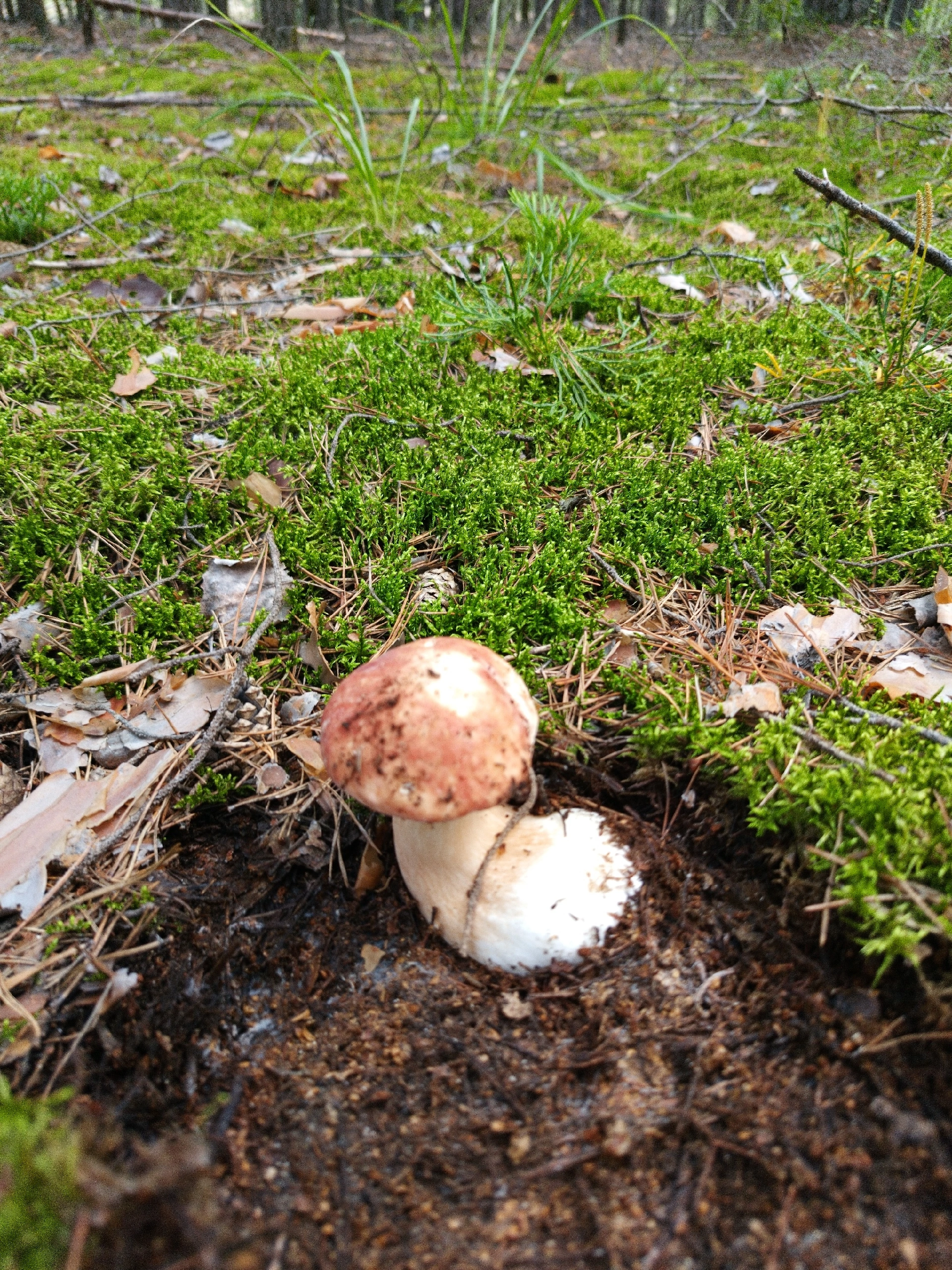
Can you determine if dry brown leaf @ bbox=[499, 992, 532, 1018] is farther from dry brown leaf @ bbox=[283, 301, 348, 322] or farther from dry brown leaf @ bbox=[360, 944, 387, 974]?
dry brown leaf @ bbox=[283, 301, 348, 322]

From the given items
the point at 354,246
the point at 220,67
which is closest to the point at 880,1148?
the point at 354,246

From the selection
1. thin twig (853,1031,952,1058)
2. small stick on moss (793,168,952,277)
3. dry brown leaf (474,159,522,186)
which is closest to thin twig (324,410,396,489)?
small stick on moss (793,168,952,277)

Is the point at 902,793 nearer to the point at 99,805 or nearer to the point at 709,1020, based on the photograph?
the point at 709,1020

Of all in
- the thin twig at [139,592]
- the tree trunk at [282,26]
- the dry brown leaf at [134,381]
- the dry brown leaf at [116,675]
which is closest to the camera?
the dry brown leaf at [116,675]

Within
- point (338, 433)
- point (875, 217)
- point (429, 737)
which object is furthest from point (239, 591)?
point (875, 217)

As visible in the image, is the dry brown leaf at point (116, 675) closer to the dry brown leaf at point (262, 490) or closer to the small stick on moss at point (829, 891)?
the dry brown leaf at point (262, 490)

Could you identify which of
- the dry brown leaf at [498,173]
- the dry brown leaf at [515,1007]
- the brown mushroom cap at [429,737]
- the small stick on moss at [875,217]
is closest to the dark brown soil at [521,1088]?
the dry brown leaf at [515,1007]

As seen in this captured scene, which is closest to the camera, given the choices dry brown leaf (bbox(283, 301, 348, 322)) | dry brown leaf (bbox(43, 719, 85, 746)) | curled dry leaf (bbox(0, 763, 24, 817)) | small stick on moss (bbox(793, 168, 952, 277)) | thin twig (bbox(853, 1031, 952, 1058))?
thin twig (bbox(853, 1031, 952, 1058))
